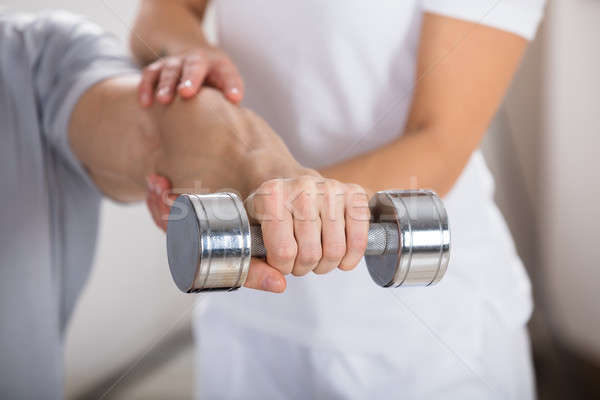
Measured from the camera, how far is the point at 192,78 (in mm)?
408

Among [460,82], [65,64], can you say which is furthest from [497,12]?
[65,64]

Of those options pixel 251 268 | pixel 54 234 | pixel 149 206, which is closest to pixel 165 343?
pixel 54 234

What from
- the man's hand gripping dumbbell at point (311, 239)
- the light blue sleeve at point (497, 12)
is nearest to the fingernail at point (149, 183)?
the man's hand gripping dumbbell at point (311, 239)

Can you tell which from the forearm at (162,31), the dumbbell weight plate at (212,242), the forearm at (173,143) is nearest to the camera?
the dumbbell weight plate at (212,242)

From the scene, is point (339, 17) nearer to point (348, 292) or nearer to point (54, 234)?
point (348, 292)

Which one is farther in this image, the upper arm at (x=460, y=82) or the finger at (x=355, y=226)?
the upper arm at (x=460, y=82)

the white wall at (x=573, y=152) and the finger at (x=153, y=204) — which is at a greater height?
the white wall at (x=573, y=152)

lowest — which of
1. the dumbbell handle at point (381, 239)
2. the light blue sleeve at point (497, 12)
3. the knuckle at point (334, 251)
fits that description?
the knuckle at point (334, 251)

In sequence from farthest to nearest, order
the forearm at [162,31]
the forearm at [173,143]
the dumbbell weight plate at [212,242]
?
the forearm at [162,31] < the forearm at [173,143] < the dumbbell weight plate at [212,242]

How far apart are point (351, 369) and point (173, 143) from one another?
21 centimetres

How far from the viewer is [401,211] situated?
259mm

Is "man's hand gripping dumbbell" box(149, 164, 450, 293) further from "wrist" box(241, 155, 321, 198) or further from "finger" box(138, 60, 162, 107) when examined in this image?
"finger" box(138, 60, 162, 107)

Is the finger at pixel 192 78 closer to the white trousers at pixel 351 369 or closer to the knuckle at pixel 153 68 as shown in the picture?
the knuckle at pixel 153 68

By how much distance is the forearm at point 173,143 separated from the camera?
13.5 inches
